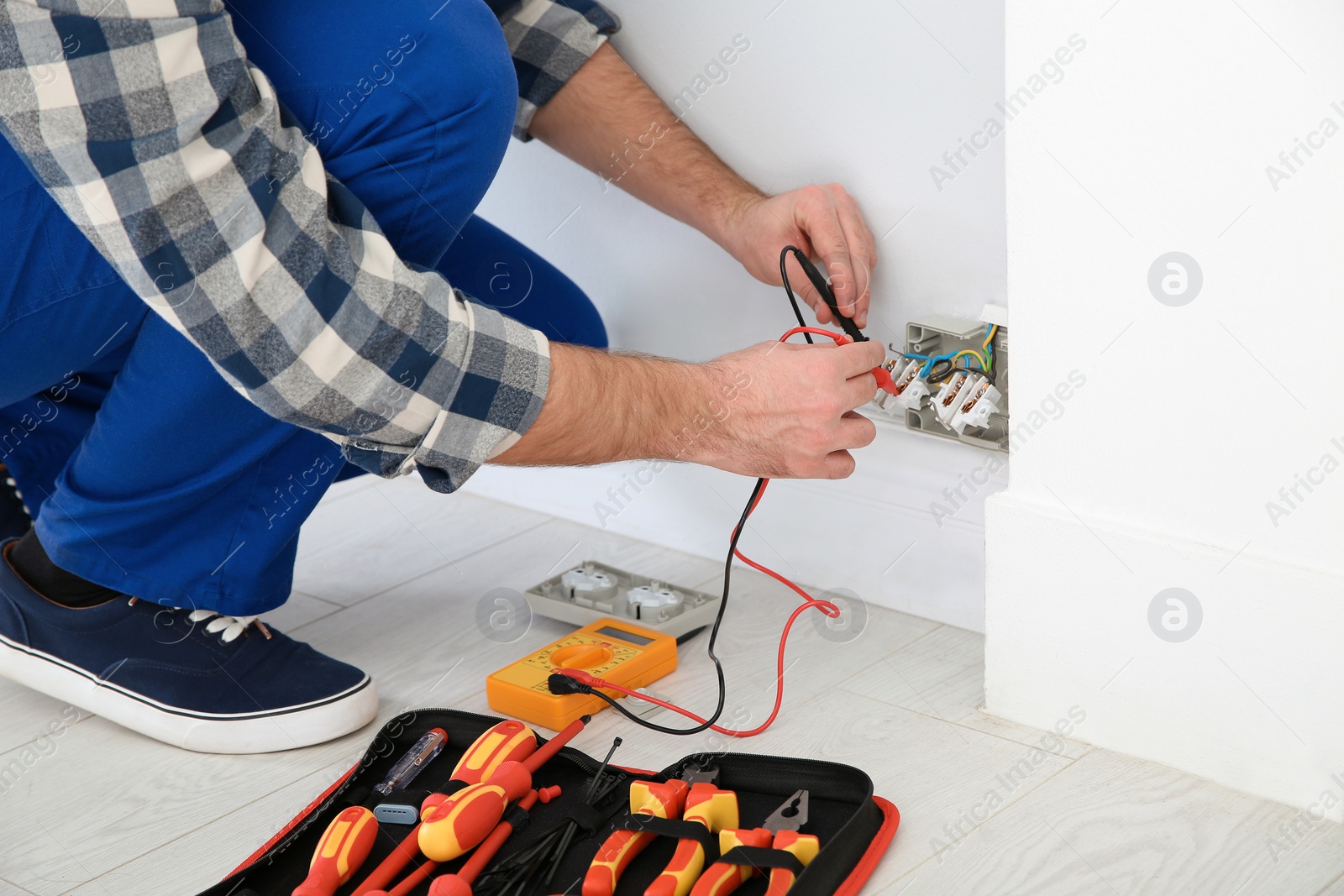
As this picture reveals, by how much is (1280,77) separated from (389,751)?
2.69 feet

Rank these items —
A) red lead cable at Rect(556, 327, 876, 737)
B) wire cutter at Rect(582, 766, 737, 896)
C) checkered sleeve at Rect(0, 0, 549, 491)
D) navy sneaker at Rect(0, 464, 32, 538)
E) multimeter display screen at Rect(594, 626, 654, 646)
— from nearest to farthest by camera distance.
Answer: checkered sleeve at Rect(0, 0, 549, 491) < wire cutter at Rect(582, 766, 737, 896) < red lead cable at Rect(556, 327, 876, 737) < multimeter display screen at Rect(594, 626, 654, 646) < navy sneaker at Rect(0, 464, 32, 538)

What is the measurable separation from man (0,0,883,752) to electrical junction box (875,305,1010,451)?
73 mm

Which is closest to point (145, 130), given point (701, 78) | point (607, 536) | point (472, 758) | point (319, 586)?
point (472, 758)

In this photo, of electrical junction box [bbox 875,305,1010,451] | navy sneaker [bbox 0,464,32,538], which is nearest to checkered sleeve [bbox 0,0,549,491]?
electrical junction box [bbox 875,305,1010,451]

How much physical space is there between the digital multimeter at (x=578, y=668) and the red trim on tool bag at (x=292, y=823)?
158 mm

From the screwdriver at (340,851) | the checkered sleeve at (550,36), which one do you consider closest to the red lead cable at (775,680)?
the screwdriver at (340,851)

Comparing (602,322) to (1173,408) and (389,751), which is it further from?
(1173,408)

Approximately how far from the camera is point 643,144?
1.22m

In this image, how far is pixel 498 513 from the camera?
1.54 meters

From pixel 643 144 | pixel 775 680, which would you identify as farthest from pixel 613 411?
pixel 643 144

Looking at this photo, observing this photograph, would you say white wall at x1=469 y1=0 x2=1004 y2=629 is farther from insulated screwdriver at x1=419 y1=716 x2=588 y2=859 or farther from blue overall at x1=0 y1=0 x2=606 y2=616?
insulated screwdriver at x1=419 y1=716 x2=588 y2=859

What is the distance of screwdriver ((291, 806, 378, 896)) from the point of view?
0.78 metres

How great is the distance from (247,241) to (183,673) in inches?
19.1

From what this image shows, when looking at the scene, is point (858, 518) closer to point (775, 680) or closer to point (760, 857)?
point (775, 680)
